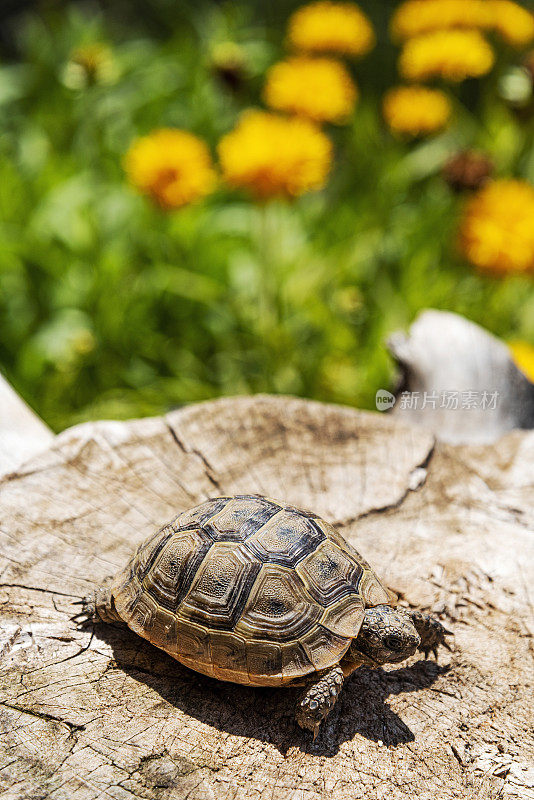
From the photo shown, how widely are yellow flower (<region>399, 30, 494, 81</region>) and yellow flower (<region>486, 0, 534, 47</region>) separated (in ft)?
0.47

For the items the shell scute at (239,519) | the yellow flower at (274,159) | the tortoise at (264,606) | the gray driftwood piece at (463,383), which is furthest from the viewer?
the yellow flower at (274,159)

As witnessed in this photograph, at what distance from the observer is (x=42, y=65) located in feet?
16.9

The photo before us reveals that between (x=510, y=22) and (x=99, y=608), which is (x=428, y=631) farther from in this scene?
(x=510, y=22)

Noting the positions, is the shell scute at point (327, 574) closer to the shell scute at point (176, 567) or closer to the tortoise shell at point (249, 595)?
the tortoise shell at point (249, 595)

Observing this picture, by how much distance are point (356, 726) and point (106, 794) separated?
60 cm

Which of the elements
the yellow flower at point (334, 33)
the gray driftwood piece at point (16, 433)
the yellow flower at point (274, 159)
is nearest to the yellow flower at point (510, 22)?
the yellow flower at point (334, 33)

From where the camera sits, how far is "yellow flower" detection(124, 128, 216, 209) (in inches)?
133

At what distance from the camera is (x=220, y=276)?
4.20m

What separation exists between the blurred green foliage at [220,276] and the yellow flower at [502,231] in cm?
24

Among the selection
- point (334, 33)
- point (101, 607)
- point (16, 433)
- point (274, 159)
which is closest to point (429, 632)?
point (101, 607)

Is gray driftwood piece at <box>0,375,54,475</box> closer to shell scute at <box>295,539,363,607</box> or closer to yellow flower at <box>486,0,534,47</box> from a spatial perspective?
shell scute at <box>295,539,363,607</box>

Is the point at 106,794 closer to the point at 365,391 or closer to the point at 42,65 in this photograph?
the point at 365,391

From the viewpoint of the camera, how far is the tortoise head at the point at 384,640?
5.39ft

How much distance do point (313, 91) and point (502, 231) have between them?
4.17ft
